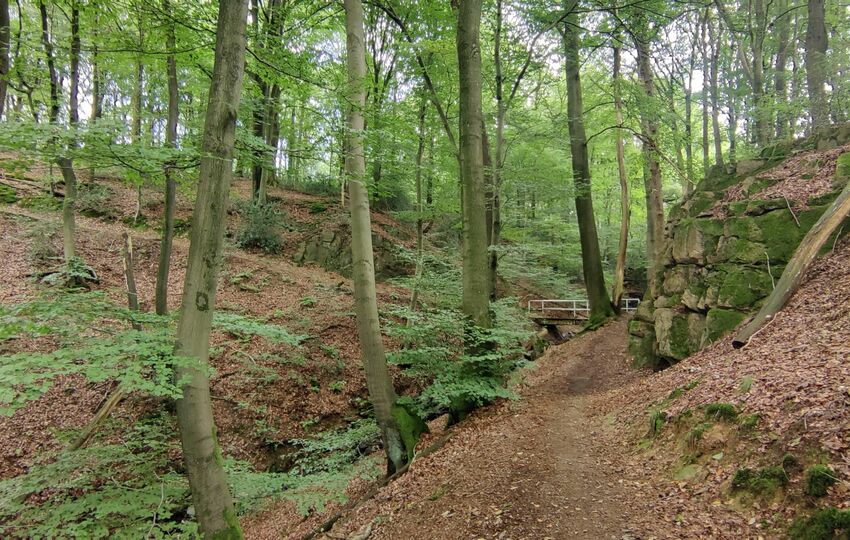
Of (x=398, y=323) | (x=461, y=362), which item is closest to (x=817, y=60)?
(x=461, y=362)

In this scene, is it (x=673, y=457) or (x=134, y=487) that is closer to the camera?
(x=673, y=457)

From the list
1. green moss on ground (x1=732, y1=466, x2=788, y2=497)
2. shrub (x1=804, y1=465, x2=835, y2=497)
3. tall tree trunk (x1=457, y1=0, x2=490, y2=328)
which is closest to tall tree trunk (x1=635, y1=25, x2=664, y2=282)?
tall tree trunk (x1=457, y1=0, x2=490, y2=328)

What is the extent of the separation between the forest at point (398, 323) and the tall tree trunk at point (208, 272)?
0.03 m

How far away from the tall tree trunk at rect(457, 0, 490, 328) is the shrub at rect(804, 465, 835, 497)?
4.78m

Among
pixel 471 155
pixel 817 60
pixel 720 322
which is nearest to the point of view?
pixel 720 322

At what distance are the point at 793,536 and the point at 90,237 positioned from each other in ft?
58.5

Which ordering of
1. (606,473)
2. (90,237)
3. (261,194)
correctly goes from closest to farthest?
(606,473) < (90,237) < (261,194)

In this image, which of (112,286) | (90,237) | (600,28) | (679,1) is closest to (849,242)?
(679,1)

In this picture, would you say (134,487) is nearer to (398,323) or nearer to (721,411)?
(398,323)

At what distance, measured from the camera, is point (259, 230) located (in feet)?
52.5

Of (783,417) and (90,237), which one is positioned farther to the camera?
(90,237)

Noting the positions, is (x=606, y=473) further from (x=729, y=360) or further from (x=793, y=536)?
(x=729, y=360)

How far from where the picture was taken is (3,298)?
31.1ft

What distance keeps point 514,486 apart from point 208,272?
378 centimetres
